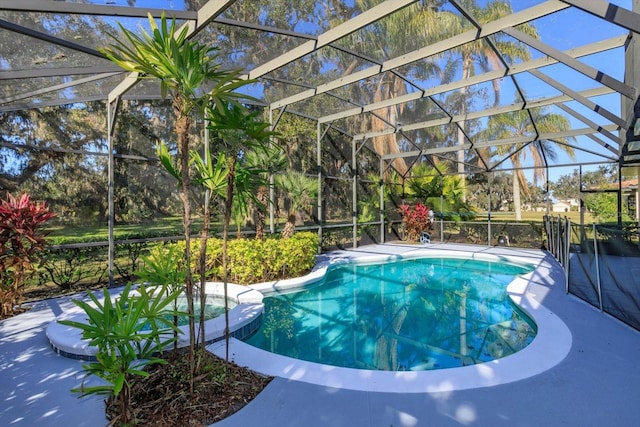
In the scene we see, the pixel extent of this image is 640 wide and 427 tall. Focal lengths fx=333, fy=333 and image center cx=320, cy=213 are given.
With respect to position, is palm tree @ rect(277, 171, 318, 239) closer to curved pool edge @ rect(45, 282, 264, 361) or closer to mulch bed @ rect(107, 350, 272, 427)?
curved pool edge @ rect(45, 282, 264, 361)

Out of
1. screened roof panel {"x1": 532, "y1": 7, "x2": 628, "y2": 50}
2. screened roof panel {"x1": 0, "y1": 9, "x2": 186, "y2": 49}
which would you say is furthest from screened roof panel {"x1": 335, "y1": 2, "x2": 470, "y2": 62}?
screened roof panel {"x1": 0, "y1": 9, "x2": 186, "y2": 49}

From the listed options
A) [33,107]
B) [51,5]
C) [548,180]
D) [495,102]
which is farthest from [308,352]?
[548,180]

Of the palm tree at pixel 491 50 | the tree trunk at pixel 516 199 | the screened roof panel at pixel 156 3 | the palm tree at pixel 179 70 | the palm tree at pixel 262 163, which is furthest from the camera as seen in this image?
the tree trunk at pixel 516 199

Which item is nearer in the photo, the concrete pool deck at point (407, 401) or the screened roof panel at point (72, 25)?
the concrete pool deck at point (407, 401)

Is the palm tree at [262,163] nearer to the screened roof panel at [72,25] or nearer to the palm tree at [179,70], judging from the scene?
the screened roof panel at [72,25]

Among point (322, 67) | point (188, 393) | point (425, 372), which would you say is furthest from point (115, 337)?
point (322, 67)

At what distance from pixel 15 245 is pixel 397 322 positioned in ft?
18.2

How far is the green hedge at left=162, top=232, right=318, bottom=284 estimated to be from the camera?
6609 millimetres

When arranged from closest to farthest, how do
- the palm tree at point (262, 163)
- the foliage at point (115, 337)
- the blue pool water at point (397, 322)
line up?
the foliage at point (115, 337), the blue pool water at point (397, 322), the palm tree at point (262, 163)

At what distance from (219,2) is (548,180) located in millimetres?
11490

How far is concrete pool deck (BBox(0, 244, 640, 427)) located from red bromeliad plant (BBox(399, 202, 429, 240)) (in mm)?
9719

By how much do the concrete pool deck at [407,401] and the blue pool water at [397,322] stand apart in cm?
96

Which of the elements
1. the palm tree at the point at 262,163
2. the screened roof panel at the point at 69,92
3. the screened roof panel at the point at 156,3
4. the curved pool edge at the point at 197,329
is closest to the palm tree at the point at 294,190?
the palm tree at the point at 262,163

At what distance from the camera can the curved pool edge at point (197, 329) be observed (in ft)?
11.2
